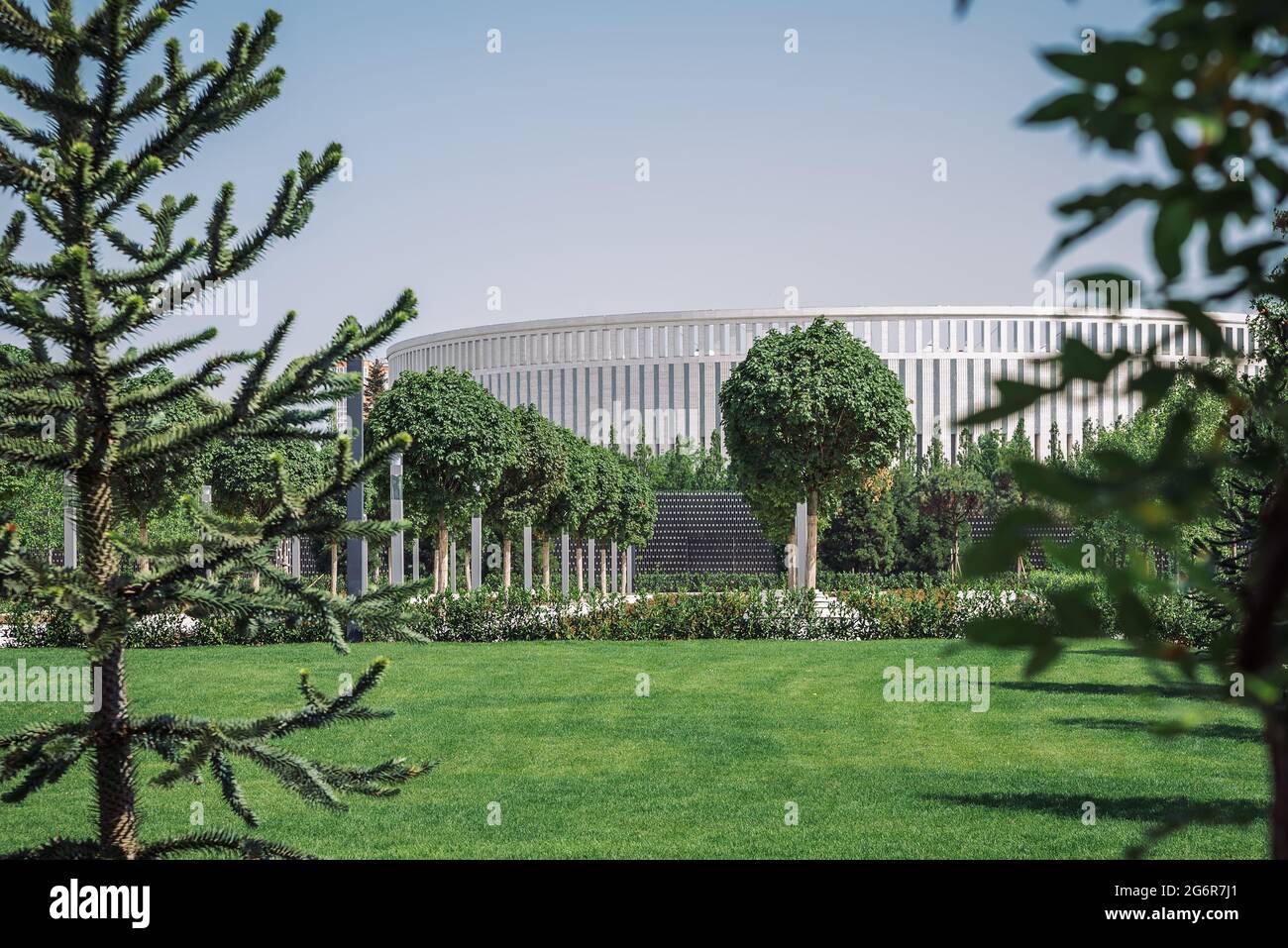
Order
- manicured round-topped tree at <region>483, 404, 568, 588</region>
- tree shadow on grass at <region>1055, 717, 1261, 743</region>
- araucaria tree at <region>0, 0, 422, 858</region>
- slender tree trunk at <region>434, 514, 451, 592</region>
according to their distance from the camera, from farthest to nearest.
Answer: manicured round-topped tree at <region>483, 404, 568, 588</region>, slender tree trunk at <region>434, 514, 451, 592</region>, tree shadow on grass at <region>1055, 717, 1261, 743</region>, araucaria tree at <region>0, 0, 422, 858</region>

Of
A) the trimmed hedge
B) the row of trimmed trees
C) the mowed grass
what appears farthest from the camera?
the row of trimmed trees

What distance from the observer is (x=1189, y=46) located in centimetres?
87

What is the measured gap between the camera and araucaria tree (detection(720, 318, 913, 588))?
2239cm

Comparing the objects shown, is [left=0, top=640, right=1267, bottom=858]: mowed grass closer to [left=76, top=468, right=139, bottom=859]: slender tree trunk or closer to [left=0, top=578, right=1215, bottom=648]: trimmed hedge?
[left=76, top=468, right=139, bottom=859]: slender tree trunk

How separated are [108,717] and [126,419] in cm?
107

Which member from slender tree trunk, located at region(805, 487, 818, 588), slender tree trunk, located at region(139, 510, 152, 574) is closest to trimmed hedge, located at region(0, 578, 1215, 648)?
slender tree trunk, located at region(805, 487, 818, 588)

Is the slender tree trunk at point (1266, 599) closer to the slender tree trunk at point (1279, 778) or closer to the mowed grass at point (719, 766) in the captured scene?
the slender tree trunk at point (1279, 778)

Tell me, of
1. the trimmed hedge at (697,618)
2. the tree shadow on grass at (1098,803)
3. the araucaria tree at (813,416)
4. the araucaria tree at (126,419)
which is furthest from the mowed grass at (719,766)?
the araucaria tree at (813,416)

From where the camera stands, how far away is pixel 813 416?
2233 cm

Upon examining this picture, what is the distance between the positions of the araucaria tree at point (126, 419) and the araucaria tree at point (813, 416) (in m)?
18.3

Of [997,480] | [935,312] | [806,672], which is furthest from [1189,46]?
[935,312]

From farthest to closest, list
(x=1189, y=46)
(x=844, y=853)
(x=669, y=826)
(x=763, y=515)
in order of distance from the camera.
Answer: (x=763, y=515), (x=669, y=826), (x=844, y=853), (x=1189, y=46)
